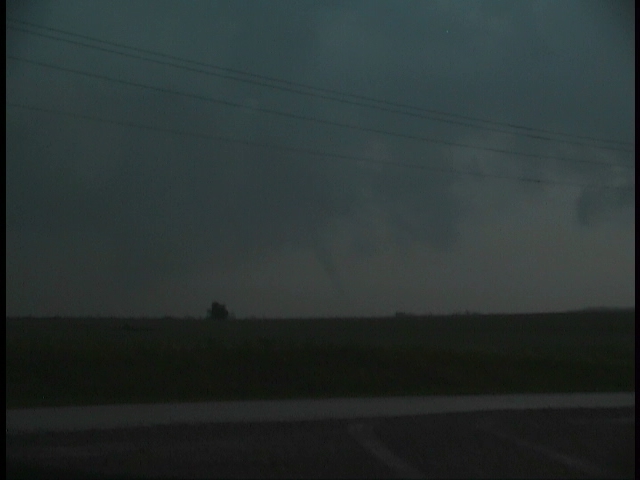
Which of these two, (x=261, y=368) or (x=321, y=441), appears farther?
(x=261, y=368)

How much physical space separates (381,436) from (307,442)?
111cm

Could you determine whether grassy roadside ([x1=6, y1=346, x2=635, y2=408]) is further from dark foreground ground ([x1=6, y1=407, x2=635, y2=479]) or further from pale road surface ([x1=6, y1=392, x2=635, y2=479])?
dark foreground ground ([x1=6, y1=407, x2=635, y2=479])

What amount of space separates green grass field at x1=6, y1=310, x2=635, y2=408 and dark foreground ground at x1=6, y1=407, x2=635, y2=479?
5.23 m

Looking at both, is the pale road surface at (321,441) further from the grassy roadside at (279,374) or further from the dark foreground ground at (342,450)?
the grassy roadside at (279,374)

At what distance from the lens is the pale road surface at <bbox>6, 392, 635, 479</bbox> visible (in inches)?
323

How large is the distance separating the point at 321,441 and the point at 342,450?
667 millimetres

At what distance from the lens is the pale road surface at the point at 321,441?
323 inches

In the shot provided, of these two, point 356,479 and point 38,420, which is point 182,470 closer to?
point 356,479

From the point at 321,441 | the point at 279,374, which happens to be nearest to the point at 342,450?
the point at 321,441

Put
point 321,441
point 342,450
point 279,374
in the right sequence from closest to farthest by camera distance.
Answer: point 342,450 → point 321,441 → point 279,374

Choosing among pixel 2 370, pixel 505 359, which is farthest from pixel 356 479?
pixel 505 359

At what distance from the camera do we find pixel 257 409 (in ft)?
45.3

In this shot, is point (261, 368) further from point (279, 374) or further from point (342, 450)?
point (342, 450)

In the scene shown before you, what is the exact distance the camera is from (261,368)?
20.6 metres
